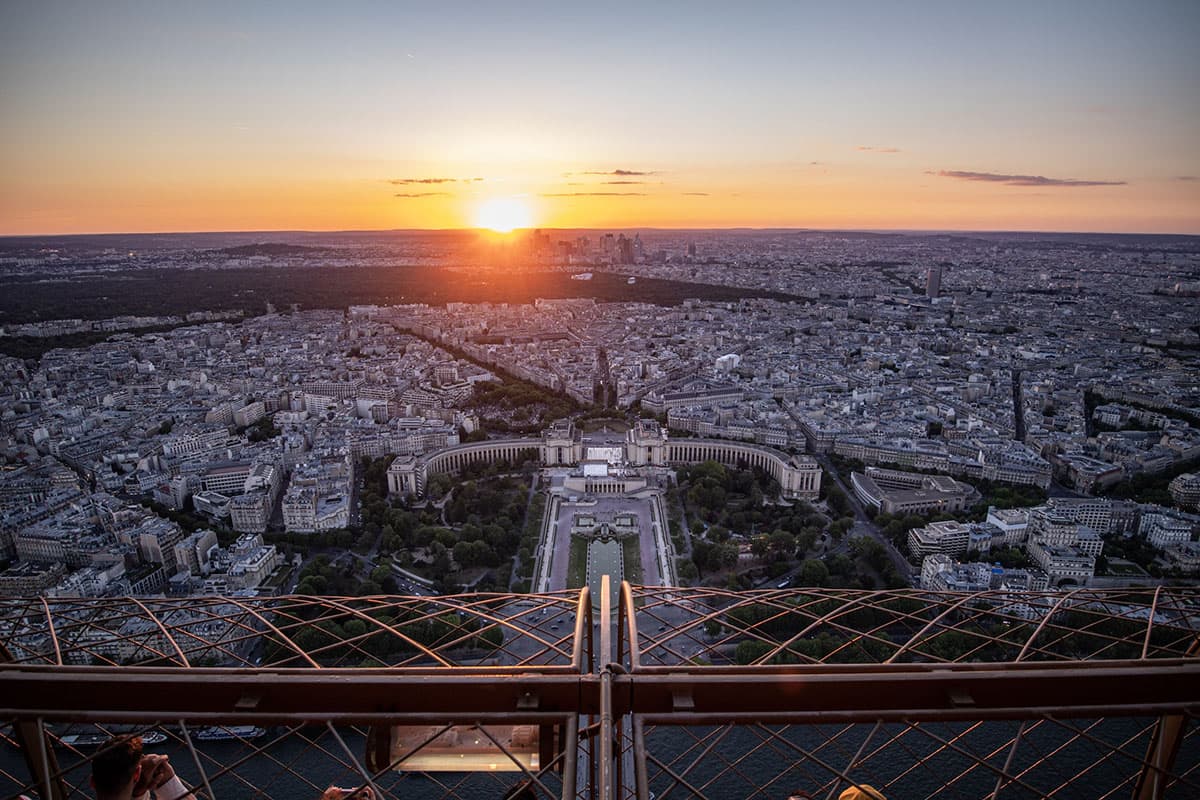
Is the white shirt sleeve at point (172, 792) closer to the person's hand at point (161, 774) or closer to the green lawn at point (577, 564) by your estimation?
the person's hand at point (161, 774)

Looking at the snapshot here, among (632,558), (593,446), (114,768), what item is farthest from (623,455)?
(114,768)

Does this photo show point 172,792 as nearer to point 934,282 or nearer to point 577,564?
point 577,564

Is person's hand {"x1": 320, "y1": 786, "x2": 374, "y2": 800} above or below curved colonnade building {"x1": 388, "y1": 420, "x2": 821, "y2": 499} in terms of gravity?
above

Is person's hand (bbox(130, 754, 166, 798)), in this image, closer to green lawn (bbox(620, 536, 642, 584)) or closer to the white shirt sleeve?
the white shirt sleeve

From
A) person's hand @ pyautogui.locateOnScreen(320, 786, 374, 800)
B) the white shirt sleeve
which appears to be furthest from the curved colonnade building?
person's hand @ pyautogui.locateOnScreen(320, 786, 374, 800)

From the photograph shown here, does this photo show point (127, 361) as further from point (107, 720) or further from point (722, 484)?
point (107, 720)
